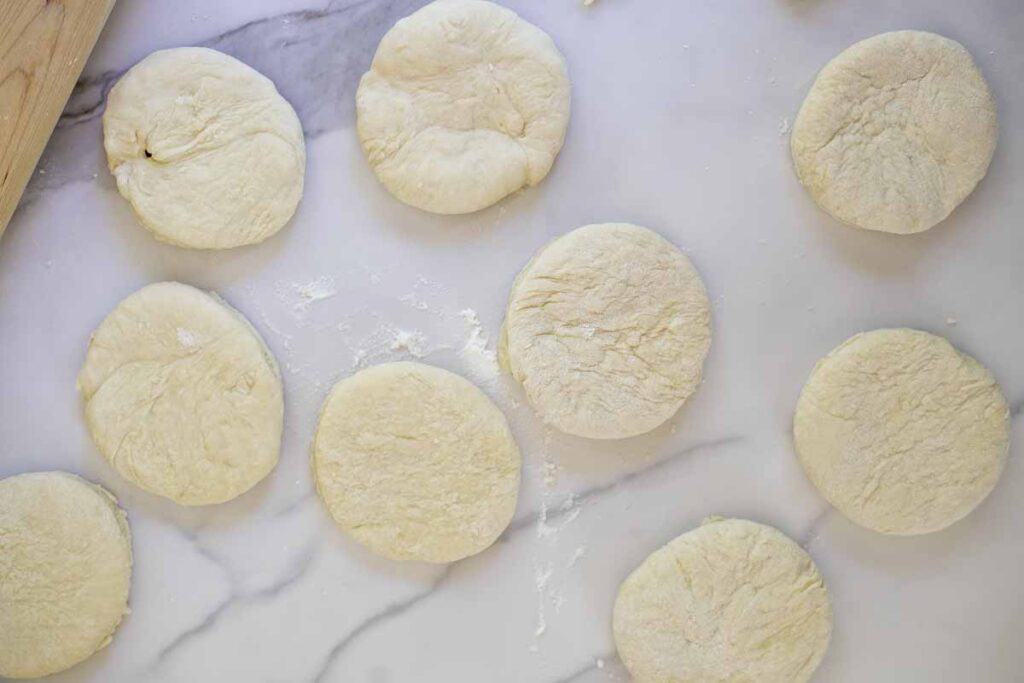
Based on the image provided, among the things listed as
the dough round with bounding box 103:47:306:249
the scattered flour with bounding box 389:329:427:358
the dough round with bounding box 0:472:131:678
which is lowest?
the dough round with bounding box 0:472:131:678

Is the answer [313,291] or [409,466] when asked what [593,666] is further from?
[313,291]

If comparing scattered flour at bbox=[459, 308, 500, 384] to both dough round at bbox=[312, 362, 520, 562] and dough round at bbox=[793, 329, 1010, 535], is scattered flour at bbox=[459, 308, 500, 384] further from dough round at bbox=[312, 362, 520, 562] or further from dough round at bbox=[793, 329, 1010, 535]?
dough round at bbox=[793, 329, 1010, 535]

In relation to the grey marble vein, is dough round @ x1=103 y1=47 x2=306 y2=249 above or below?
below

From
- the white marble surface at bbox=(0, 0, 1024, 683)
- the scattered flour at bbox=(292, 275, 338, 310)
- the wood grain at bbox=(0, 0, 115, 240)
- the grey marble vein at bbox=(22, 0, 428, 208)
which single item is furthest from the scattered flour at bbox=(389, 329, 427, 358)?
the wood grain at bbox=(0, 0, 115, 240)

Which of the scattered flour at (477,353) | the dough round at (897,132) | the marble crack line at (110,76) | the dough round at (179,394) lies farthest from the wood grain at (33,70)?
the dough round at (897,132)

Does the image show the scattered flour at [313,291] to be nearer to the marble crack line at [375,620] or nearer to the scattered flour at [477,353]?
the scattered flour at [477,353]

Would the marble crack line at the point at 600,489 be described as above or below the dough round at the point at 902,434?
below
